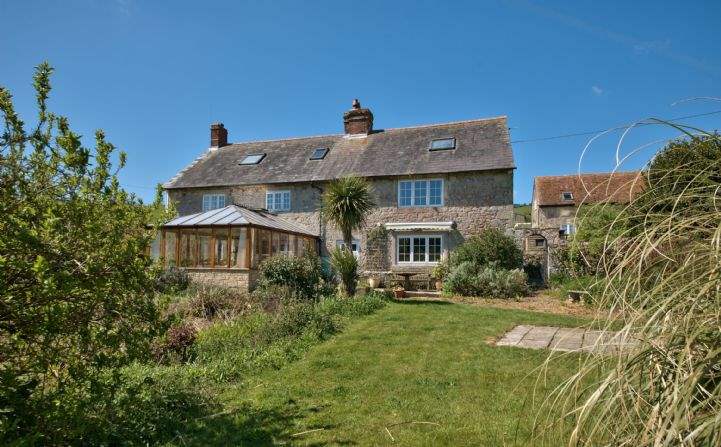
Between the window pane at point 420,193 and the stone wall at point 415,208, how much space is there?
256 millimetres

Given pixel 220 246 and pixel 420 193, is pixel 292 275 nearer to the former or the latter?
pixel 220 246

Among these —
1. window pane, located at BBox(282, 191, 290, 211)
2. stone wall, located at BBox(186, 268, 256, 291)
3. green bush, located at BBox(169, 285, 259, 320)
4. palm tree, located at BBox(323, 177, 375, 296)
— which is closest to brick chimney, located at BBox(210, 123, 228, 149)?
window pane, located at BBox(282, 191, 290, 211)

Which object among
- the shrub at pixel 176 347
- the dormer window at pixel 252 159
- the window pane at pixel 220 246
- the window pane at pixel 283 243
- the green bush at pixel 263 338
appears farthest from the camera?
the dormer window at pixel 252 159

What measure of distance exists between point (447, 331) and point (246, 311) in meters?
4.48

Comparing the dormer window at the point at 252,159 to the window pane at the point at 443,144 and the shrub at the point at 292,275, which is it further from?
the shrub at the point at 292,275

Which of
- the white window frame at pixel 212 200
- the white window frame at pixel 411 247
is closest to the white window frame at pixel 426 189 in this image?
the white window frame at pixel 411 247

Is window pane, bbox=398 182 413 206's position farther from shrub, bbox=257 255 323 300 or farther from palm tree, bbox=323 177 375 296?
shrub, bbox=257 255 323 300

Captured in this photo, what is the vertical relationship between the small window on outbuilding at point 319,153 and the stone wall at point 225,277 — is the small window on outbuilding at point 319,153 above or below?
above

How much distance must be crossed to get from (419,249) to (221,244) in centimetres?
790

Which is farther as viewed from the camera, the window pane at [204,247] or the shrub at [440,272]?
the shrub at [440,272]

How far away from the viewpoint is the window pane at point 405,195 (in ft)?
60.3

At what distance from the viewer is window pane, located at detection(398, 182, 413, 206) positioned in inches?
724

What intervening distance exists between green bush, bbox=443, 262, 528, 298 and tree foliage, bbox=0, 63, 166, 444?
11896 mm

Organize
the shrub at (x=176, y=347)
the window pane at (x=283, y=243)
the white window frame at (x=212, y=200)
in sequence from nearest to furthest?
the shrub at (x=176, y=347), the window pane at (x=283, y=243), the white window frame at (x=212, y=200)
